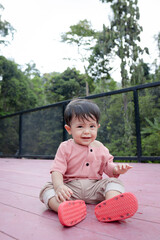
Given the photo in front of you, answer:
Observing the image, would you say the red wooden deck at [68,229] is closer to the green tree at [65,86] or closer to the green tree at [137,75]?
the green tree at [137,75]

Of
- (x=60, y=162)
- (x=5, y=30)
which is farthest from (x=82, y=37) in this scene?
(x=60, y=162)

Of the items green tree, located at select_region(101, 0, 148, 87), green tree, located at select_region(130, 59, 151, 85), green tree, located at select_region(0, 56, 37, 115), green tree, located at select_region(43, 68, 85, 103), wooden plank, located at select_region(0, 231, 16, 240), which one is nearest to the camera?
wooden plank, located at select_region(0, 231, 16, 240)

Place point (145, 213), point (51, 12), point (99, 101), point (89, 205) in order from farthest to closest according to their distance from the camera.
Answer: point (51, 12) → point (99, 101) → point (89, 205) → point (145, 213)

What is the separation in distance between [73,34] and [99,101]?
15339 millimetres

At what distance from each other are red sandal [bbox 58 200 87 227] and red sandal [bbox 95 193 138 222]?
10 centimetres

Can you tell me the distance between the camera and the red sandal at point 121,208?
0.91 meters

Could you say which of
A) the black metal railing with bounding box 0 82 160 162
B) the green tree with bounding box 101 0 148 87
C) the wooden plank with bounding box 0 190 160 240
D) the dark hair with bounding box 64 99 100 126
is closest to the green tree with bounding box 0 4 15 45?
the green tree with bounding box 101 0 148 87

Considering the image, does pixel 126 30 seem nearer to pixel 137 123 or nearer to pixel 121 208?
pixel 137 123

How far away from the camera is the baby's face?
1258 mm

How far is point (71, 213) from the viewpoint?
0.92 meters

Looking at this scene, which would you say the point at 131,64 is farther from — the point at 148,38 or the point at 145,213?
the point at 145,213

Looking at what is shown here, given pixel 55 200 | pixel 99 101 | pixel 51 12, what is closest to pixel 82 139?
pixel 55 200

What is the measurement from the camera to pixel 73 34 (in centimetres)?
1794

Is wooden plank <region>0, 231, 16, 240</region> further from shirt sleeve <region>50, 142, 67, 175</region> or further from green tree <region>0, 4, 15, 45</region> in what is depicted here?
green tree <region>0, 4, 15, 45</region>
